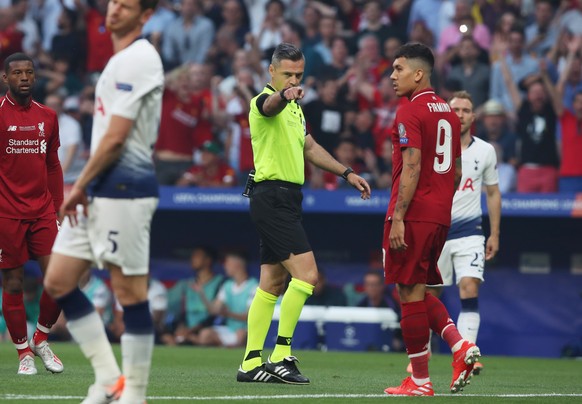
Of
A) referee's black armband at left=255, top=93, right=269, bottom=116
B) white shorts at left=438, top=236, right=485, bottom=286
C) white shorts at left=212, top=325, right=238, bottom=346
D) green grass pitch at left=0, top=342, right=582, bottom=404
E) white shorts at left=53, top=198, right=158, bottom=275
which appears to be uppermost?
referee's black armband at left=255, top=93, right=269, bottom=116

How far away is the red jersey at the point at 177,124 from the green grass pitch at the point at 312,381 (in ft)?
13.1

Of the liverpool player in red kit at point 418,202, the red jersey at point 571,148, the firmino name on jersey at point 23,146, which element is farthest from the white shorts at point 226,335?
the liverpool player in red kit at point 418,202

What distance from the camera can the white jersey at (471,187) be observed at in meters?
11.3

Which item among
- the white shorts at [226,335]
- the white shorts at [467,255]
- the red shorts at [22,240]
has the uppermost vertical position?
the red shorts at [22,240]

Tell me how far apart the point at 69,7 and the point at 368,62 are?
5.33 m

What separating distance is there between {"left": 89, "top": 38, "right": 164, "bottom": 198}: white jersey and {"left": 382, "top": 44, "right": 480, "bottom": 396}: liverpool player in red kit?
2.16 m

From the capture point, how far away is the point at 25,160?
945cm

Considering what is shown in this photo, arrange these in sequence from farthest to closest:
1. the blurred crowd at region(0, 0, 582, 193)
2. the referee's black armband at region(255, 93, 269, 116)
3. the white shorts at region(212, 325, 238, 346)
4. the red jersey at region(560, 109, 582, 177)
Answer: the white shorts at region(212, 325, 238, 346)
the blurred crowd at region(0, 0, 582, 193)
the red jersey at region(560, 109, 582, 177)
the referee's black armband at region(255, 93, 269, 116)

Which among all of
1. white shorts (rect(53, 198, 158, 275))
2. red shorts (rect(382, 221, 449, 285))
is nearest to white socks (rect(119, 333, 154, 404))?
white shorts (rect(53, 198, 158, 275))

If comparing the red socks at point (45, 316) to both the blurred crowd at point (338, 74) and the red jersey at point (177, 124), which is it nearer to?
the blurred crowd at point (338, 74)

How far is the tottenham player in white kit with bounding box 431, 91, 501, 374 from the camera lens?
11211mm

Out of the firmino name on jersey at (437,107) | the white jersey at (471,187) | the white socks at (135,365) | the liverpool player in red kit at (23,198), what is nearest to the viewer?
the white socks at (135,365)

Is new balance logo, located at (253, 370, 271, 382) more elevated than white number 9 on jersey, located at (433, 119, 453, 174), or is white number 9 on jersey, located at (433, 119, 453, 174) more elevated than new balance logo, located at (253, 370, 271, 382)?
white number 9 on jersey, located at (433, 119, 453, 174)

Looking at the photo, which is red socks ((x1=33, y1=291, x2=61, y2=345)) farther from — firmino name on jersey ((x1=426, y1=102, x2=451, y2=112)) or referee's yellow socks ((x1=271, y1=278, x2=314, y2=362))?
firmino name on jersey ((x1=426, y1=102, x2=451, y2=112))
